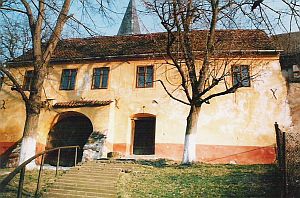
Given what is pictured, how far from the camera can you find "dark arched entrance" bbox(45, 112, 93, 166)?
18.4 metres

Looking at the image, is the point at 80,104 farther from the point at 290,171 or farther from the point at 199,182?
the point at 290,171

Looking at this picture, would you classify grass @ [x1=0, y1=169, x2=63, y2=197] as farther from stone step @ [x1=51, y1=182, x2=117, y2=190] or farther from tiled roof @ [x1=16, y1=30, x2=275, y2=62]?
tiled roof @ [x1=16, y1=30, x2=275, y2=62]

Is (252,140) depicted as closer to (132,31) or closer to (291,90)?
(291,90)

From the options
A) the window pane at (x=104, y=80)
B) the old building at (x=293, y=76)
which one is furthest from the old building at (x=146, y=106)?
the old building at (x=293, y=76)

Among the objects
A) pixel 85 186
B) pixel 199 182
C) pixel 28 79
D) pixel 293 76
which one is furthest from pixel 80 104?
pixel 293 76

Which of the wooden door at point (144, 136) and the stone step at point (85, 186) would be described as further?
the wooden door at point (144, 136)

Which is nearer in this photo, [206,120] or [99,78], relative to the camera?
[206,120]

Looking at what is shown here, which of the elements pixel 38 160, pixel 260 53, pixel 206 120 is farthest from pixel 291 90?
pixel 38 160

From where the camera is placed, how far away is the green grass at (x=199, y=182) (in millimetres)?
8656

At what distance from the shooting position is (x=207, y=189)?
9031mm

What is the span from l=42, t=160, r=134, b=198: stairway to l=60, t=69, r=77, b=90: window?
26.1 ft

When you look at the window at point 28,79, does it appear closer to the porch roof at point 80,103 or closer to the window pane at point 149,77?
the porch roof at point 80,103

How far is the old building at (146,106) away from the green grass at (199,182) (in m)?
5.09

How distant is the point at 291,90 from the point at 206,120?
516cm
